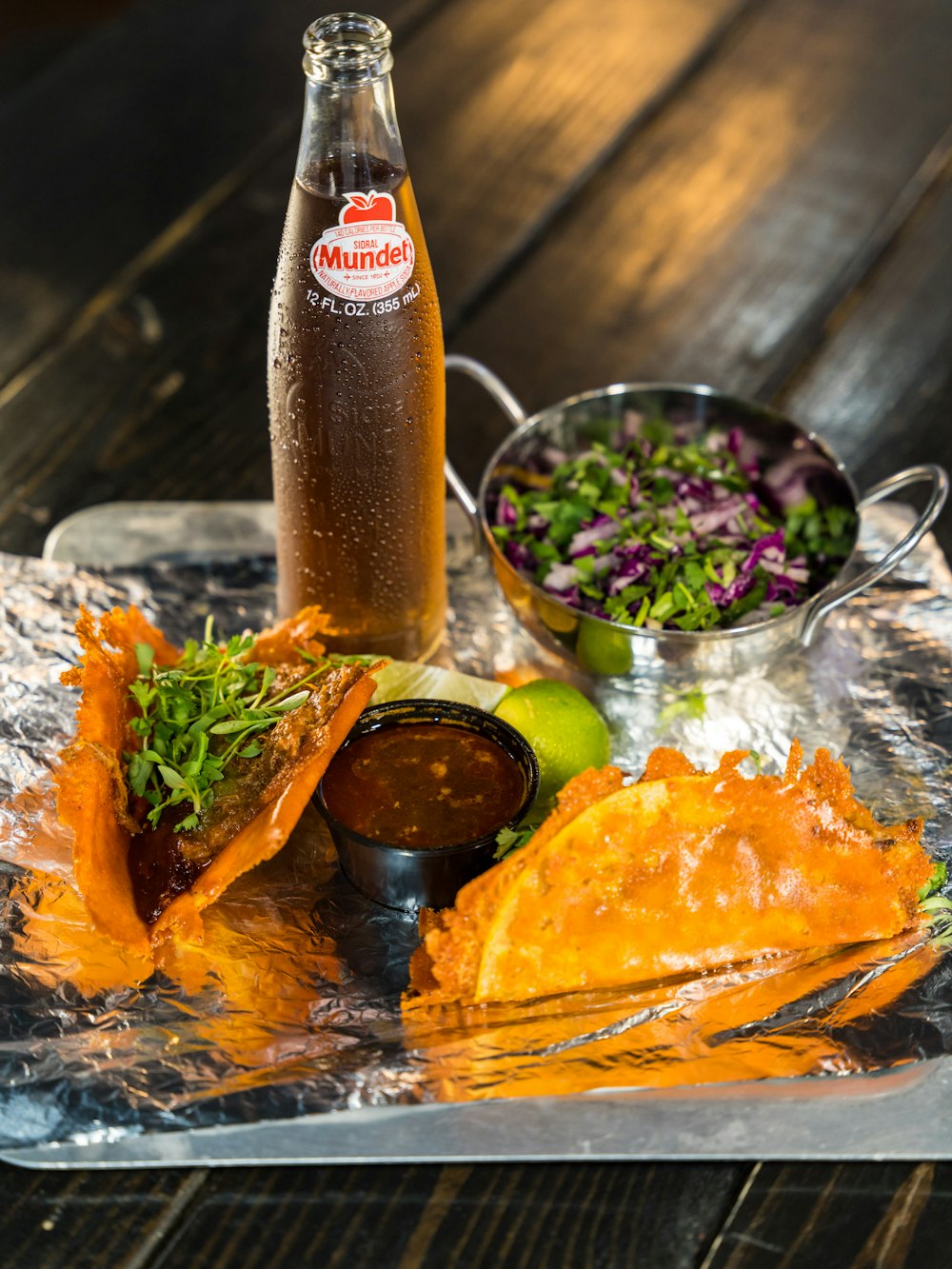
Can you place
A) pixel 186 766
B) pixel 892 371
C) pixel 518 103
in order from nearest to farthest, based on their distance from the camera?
1. pixel 186 766
2. pixel 892 371
3. pixel 518 103

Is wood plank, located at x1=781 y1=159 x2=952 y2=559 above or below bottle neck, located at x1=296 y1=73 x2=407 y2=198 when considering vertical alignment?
below

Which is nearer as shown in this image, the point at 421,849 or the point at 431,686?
the point at 421,849

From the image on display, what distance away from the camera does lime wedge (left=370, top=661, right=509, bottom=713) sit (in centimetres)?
165

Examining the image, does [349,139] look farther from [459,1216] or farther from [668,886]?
[459,1216]

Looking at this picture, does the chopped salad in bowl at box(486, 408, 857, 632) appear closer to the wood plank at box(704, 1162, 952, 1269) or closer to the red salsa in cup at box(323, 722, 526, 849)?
the red salsa in cup at box(323, 722, 526, 849)

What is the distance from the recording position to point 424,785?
1.49 metres

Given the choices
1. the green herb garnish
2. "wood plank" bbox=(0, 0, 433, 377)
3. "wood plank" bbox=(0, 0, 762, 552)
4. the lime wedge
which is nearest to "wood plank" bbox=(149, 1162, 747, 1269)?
the green herb garnish

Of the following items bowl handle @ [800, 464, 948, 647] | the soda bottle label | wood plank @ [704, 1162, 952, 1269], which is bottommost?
wood plank @ [704, 1162, 952, 1269]

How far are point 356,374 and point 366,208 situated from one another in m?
0.18

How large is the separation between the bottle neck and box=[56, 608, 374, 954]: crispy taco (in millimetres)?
484

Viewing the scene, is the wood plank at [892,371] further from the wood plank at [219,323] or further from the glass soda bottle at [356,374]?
the glass soda bottle at [356,374]

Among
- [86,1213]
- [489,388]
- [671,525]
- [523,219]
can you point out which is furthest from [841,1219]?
[523,219]

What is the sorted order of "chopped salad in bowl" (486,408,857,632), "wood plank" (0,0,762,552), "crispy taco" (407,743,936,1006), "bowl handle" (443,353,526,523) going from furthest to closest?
"wood plank" (0,0,762,552), "bowl handle" (443,353,526,523), "chopped salad in bowl" (486,408,857,632), "crispy taco" (407,743,936,1006)

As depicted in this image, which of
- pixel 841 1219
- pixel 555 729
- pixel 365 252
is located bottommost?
pixel 841 1219
